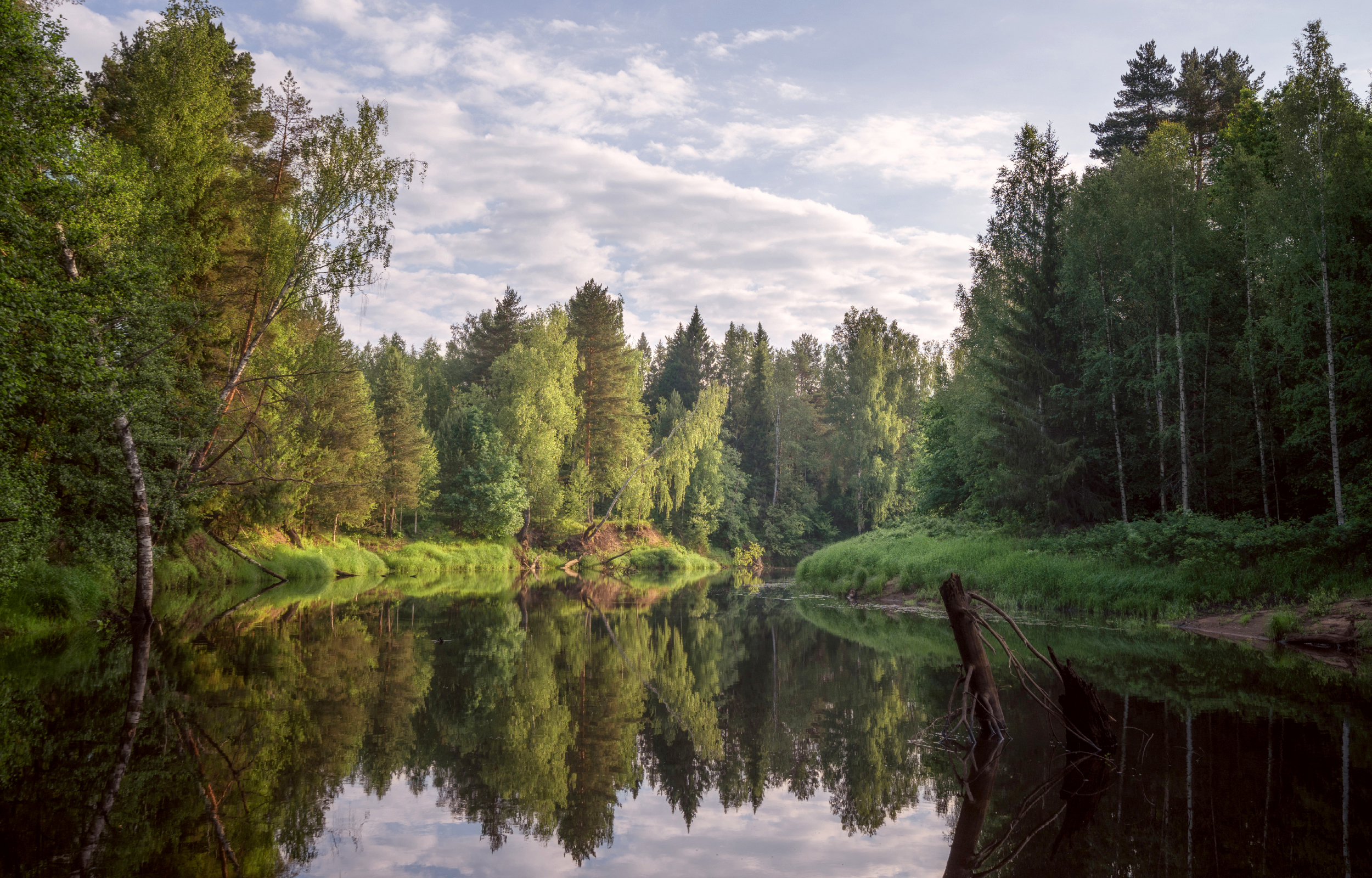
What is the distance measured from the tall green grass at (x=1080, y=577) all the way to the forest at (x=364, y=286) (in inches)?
50.3

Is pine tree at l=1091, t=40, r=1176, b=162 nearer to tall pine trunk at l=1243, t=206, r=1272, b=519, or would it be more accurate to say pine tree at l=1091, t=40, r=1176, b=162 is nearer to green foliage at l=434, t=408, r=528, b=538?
tall pine trunk at l=1243, t=206, r=1272, b=519

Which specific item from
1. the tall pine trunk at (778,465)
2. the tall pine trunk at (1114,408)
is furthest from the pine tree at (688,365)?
the tall pine trunk at (1114,408)

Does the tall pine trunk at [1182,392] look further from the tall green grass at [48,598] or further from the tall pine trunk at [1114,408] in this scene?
the tall green grass at [48,598]

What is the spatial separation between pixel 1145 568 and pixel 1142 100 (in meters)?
26.0

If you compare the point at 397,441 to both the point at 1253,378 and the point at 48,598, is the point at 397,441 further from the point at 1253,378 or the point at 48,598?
the point at 1253,378

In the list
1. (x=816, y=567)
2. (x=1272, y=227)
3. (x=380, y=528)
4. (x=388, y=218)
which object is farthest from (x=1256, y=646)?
(x=380, y=528)

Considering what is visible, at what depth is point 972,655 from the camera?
7.82 m

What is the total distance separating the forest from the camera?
40.1ft

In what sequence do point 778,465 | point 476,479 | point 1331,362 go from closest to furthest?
point 1331,362 < point 476,479 < point 778,465

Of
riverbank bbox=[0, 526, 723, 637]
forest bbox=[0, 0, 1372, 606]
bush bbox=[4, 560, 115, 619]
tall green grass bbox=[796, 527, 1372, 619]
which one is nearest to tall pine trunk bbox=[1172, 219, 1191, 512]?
forest bbox=[0, 0, 1372, 606]

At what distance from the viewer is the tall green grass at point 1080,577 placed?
51.8 feet

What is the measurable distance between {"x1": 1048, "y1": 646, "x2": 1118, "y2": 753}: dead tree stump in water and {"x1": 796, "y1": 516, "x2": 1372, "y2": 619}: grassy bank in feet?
34.4

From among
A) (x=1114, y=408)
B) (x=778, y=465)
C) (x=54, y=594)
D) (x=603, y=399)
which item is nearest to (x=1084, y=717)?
(x=54, y=594)

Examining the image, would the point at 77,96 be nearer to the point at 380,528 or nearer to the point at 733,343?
the point at 380,528
